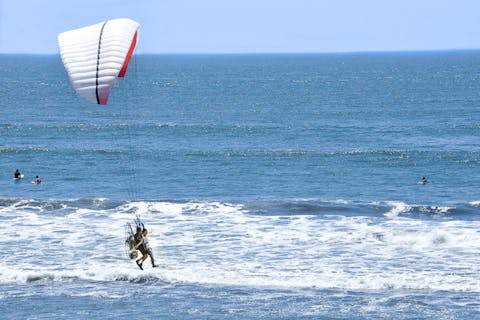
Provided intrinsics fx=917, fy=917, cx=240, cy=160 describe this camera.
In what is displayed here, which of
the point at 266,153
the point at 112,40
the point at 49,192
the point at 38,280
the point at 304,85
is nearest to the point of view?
the point at 112,40

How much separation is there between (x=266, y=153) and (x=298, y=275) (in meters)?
33.3

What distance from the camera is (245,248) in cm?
3872

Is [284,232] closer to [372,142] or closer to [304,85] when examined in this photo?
[372,142]

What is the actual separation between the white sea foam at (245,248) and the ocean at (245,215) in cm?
11

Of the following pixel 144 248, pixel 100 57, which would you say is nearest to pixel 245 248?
pixel 144 248

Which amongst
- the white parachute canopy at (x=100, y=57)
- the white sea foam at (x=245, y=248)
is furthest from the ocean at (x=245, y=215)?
the white parachute canopy at (x=100, y=57)

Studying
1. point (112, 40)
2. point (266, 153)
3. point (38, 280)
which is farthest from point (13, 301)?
point (266, 153)

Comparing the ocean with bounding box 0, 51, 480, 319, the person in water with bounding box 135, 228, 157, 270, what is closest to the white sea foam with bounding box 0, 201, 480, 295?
the ocean with bounding box 0, 51, 480, 319

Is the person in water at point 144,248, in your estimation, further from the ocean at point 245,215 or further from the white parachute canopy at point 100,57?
the white parachute canopy at point 100,57

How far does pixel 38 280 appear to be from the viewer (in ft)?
112

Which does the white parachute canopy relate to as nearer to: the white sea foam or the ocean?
the ocean

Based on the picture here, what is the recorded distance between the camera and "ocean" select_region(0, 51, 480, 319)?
1251 inches

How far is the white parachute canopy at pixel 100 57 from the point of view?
93.6 feet

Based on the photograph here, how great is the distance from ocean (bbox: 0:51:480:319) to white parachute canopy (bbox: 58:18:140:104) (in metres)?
7.40
